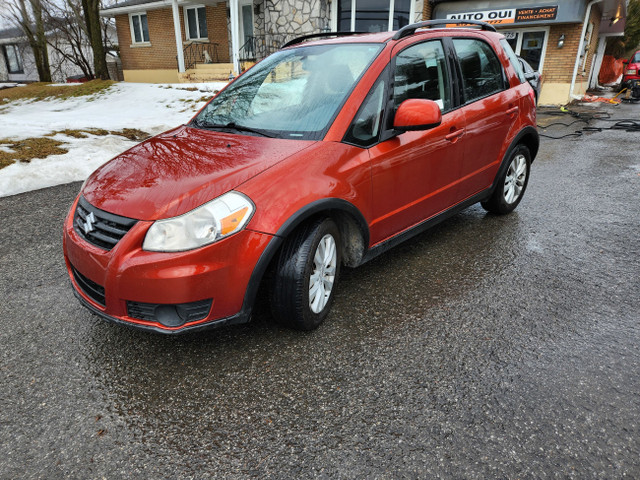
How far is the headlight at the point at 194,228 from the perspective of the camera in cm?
221

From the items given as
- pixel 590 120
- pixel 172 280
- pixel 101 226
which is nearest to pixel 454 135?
pixel 172 280

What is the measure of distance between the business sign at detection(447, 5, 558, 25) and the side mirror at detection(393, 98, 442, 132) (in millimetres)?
14641

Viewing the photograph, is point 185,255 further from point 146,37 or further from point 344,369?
point 146,37

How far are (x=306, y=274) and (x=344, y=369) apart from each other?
0.55 meters

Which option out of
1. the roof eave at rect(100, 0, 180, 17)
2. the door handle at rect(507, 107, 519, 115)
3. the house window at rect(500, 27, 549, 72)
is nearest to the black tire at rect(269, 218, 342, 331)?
the door handle at rect(507, 107, 519, 115)

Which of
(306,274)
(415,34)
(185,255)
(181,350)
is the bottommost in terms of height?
(181,350)

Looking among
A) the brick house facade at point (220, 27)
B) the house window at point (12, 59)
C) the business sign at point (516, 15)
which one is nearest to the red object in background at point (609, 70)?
the business sign at point (516, 15)

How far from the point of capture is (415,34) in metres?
3.38

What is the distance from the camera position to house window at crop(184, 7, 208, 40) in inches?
832

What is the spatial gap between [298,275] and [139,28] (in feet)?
82.9

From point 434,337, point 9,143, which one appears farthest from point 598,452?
point 9,143

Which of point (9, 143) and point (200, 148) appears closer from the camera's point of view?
point (200, 148)

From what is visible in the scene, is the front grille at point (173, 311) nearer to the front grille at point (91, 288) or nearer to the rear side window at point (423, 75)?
the front grille at point (91, 288)

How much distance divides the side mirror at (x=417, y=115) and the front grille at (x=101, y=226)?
5.57 ft
